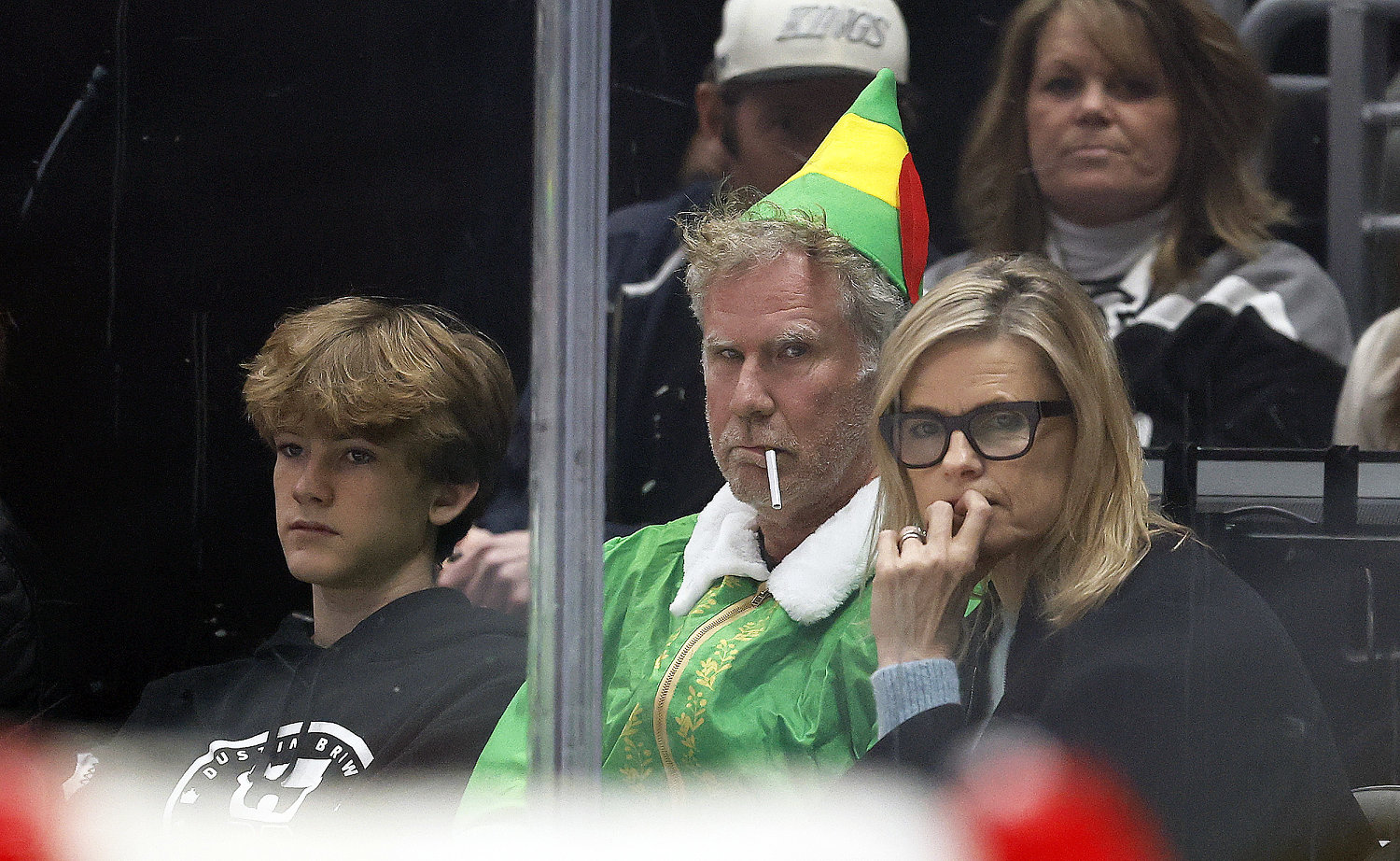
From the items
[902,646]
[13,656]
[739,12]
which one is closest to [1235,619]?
[902,646]

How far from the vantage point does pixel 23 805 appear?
8.14ft

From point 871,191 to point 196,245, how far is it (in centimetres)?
106

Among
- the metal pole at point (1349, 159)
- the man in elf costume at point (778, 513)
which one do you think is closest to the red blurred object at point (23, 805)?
the man in elf costume at point (778, 513)

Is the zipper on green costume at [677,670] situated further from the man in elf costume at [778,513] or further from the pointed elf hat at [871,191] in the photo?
the pointed elf hat at [871,191]

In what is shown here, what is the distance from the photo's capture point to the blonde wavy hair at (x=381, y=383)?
2.27 meters

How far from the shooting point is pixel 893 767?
6.22 feet

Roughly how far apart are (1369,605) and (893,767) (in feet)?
1.91

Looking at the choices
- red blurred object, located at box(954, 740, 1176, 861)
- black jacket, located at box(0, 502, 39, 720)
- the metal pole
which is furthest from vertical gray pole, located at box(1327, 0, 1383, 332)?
black jacket, located at box(0, 502, 39, 720)

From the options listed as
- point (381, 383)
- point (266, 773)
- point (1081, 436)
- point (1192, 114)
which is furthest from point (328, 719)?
point (1192, 114)

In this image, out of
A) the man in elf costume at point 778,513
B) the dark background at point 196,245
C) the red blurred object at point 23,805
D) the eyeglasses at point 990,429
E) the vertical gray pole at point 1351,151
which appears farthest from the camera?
the red blurred object at point 23,805

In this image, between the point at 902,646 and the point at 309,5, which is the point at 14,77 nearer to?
the point at 309,5

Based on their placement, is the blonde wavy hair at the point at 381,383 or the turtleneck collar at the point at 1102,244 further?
the blonde wavy hair at the point at 381,383

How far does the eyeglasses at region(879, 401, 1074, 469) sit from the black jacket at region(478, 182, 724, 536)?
30cm

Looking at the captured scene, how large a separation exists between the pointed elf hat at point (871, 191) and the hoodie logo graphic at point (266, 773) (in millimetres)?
987
